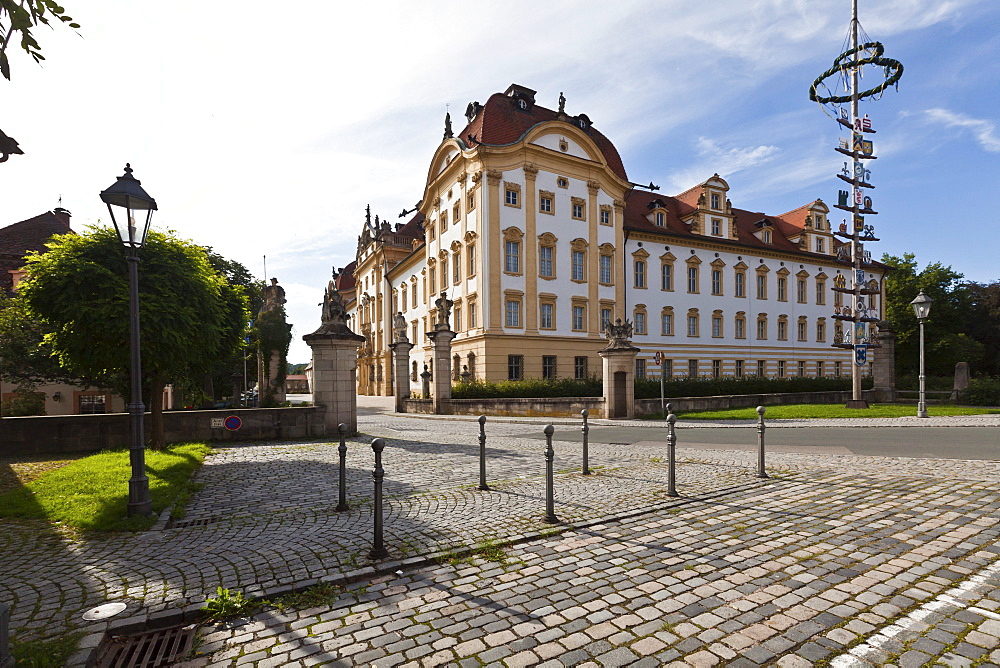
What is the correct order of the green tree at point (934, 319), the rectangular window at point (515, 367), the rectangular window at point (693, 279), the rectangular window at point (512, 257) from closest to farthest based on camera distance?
the rectangular window at point (515, 367) → the rectangular window at point (512, 257) → the rectangular window at point (693, 279) → the green tree at point (934, 319)

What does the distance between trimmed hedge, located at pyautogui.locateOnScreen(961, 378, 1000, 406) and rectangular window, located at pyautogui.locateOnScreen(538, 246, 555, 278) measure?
22.8 m

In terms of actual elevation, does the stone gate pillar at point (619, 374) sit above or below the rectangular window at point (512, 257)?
below

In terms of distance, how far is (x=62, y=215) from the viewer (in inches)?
1548

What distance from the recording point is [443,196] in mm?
37062

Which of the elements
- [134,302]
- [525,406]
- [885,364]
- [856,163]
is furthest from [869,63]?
[134,302]

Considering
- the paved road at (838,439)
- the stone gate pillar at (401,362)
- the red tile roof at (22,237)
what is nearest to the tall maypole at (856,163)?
the paved road at (838,439)

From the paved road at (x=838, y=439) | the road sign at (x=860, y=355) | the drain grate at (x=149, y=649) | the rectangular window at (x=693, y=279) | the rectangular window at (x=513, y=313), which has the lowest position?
the paved road at (x=838, y=439)

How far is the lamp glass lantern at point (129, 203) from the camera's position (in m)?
6.52

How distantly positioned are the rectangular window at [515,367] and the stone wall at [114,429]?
1813cm

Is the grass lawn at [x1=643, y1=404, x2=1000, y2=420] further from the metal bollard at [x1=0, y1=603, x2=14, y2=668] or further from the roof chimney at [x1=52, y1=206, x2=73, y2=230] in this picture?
the roof chimney at [x1=52, y1=206, x2=73, y2=230]

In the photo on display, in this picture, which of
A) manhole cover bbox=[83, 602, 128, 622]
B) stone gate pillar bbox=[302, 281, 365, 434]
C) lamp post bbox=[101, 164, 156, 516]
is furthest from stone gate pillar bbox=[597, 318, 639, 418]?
manhole cover bbox=[83, 602, 128, 622]

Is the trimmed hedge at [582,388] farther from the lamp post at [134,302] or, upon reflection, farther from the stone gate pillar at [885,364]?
the lamp post at [134,302]

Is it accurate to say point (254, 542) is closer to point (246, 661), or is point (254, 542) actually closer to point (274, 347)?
point (246, 661)

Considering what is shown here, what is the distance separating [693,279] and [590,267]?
11.3m
